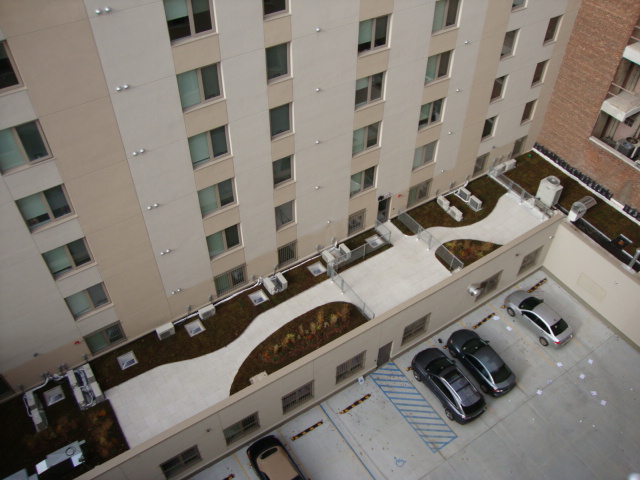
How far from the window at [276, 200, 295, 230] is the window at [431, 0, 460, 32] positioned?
37.4 feet

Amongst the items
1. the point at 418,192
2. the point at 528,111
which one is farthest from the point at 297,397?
the point at 528,111

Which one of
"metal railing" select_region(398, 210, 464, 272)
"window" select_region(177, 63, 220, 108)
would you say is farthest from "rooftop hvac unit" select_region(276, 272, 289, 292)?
"window" select_region(177, 63, 220, 108)

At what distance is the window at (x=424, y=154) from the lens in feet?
110

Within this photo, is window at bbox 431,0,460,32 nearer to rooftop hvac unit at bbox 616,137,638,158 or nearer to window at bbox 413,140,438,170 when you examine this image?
window at bbox 413,140,438,170

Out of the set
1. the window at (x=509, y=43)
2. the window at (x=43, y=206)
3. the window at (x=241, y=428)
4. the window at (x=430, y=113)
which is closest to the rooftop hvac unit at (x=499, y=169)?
the window at (x=430, y=113)

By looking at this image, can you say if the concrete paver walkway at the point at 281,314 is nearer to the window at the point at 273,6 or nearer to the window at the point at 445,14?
the window at the point at 445,14

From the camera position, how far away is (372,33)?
84.0 feet

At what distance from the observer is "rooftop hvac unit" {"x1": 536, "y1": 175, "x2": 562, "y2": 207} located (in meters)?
35.7

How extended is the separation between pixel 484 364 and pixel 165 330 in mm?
17772

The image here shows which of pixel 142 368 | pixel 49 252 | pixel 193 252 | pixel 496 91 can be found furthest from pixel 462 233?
pixel 49 252

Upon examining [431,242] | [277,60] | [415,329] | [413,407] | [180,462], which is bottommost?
[413,407]

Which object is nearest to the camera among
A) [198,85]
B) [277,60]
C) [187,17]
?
[187,17]

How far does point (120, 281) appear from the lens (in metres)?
26.3

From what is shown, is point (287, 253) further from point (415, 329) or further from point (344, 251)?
point (415, 329)
